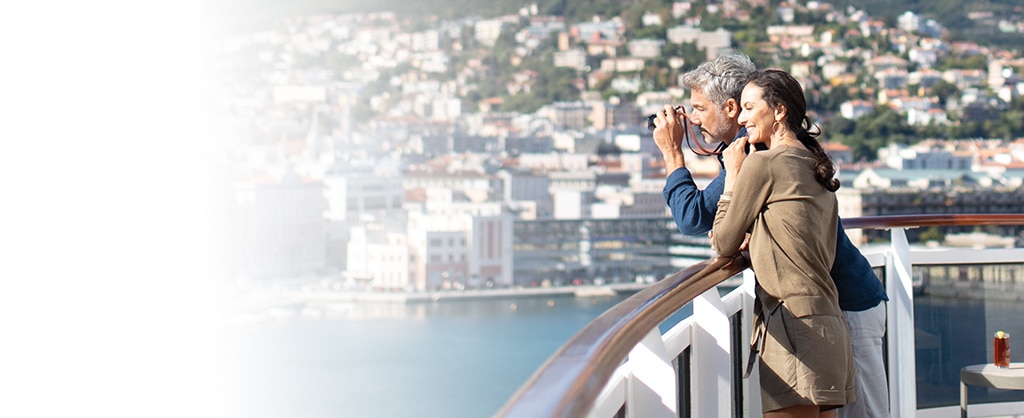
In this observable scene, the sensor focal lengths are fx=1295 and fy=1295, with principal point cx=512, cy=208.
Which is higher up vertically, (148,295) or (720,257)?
(720,257)

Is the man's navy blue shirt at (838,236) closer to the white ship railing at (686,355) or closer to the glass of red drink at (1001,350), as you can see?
the white ship railing at (686,355)

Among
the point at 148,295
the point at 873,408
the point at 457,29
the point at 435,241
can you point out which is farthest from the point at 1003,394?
the point at 457,29

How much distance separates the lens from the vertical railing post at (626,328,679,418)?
762mm

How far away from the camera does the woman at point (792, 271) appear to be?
3.04ft

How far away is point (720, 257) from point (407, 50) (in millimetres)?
44098

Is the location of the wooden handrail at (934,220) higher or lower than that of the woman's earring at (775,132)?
lower

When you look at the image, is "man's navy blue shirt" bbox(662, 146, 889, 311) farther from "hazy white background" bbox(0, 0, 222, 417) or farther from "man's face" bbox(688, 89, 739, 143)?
"hazy white background" bbox(0, 0, 222, 417)

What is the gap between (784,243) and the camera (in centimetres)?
92

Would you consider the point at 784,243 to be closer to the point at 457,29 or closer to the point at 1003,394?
the point at 1003,394

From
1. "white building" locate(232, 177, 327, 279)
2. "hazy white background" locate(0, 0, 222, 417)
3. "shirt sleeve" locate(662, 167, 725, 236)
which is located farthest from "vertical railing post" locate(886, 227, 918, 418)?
"white building" locate(232, 177, 327, 279)

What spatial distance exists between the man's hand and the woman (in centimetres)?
14

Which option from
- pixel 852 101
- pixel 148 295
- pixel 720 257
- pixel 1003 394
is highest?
pixel 852 101

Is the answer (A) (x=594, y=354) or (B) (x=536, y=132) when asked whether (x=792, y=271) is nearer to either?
(A) (x=594, y=354)

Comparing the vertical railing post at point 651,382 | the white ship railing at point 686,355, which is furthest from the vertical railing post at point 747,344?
the vertical railing post at point 651,382
